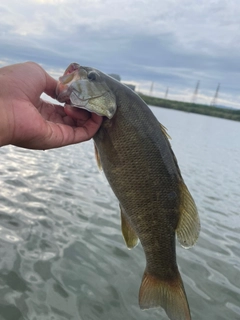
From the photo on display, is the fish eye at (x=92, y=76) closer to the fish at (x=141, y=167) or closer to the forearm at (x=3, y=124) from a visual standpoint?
the fish at (x=141, y=167)

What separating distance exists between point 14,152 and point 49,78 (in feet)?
32.9

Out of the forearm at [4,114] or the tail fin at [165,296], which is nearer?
the forearm at [4,114]

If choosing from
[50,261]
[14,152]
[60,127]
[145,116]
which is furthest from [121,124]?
[14,152]

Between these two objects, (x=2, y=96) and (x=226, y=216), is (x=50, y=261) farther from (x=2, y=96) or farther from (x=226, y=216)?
(x=226, y=216)

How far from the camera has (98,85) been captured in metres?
3.21

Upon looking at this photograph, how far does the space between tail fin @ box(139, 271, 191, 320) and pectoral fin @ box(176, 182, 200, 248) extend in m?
0.43

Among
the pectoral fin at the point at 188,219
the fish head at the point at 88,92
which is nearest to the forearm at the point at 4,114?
the fish head at the point at 88,92

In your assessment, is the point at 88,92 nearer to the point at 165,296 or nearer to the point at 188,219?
the point at 188,219

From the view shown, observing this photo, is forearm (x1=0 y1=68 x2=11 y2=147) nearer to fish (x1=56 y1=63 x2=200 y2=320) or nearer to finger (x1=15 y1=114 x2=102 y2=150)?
finger (x1=15 y1=114 x2=102 y2=150)

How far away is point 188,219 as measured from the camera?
3172mm

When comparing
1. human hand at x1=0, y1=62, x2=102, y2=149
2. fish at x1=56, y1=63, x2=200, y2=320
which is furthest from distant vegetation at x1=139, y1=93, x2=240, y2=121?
fish at x1=56, y1=63, x2=200, y2=320

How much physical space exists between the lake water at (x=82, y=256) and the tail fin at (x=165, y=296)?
5.53 ft

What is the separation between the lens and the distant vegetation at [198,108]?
84.3 meters

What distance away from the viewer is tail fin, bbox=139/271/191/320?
3188 mm
